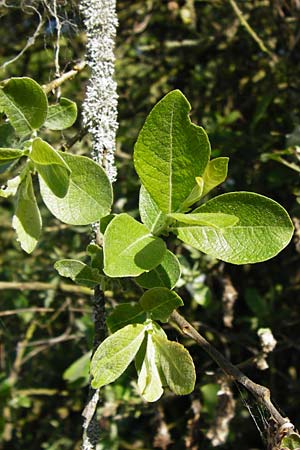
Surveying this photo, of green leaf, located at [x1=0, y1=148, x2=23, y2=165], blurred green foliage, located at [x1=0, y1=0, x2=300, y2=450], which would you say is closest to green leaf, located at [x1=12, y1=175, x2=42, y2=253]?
green leaf, located at [x1=0, y1=148, x2=23, y2=165]

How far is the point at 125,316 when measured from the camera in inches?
19.5

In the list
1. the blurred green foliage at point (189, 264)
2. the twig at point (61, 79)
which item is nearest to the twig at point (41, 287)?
the blurred green foliage at point (189, 264)

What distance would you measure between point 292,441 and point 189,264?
0.59 m

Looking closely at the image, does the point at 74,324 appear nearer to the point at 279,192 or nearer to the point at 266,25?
the point at 279,192

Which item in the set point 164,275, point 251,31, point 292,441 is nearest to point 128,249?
point 164,275

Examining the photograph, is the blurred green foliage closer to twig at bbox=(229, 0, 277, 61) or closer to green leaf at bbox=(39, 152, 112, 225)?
twig at bbox=(229, 0, 277, 61)

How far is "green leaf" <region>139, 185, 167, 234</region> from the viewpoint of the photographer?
1.56 feet

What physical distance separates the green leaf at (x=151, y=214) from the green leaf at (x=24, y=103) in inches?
4.1

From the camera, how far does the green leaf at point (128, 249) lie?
418mm

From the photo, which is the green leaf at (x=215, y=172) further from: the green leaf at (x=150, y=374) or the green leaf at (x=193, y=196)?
the green leaf at (x=150, y=374)

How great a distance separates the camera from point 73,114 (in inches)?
21.3

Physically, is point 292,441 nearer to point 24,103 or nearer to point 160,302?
point 160,302

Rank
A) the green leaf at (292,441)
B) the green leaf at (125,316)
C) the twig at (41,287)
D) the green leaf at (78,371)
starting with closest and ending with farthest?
the green leaf at (292,441), the green leaf at (125,316), the twig at (41,287), the green leaf at (78,371)

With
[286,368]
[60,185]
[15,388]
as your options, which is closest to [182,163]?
[60,185]
